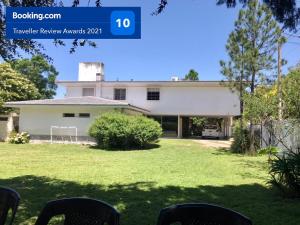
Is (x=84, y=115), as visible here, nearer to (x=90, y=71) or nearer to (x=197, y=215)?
(x=90, y=71)

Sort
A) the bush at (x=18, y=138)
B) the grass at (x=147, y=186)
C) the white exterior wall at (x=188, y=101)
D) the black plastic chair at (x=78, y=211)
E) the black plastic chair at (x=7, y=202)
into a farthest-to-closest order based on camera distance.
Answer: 1. the white exterior wall at (x=188, y=101)
2. the bush at (x=18, y=138)
3. the grass at (x=147, y=186)
4. the black plastic chair at (x=7, y=202)
5. the black plastic chair at (x=78, y=211)

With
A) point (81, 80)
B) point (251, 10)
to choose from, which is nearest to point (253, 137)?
point (251, 10)

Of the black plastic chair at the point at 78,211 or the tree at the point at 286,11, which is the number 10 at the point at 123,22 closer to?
the tree at the point at 286,11

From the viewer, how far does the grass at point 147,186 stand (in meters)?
7.55

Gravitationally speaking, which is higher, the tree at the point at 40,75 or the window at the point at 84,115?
the tree at the point at 40,75

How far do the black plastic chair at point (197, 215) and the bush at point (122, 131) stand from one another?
19.8 meters

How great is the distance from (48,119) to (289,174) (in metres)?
23.0

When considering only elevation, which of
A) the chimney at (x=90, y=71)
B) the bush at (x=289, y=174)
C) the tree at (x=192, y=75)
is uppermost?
the tree at (x=192, y=75)

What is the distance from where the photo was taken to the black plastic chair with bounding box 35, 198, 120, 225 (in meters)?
3.18

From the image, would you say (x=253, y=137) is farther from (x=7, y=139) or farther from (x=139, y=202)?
(x=7, y=139)

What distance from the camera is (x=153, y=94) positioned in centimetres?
3519

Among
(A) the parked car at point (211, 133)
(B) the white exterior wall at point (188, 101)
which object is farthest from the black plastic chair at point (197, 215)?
(A) the parked car at point (211, 133)

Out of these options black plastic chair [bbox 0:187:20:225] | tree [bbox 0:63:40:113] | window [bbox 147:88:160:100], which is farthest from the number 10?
tree [bbox 0:63:40:113]

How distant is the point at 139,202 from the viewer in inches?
323
